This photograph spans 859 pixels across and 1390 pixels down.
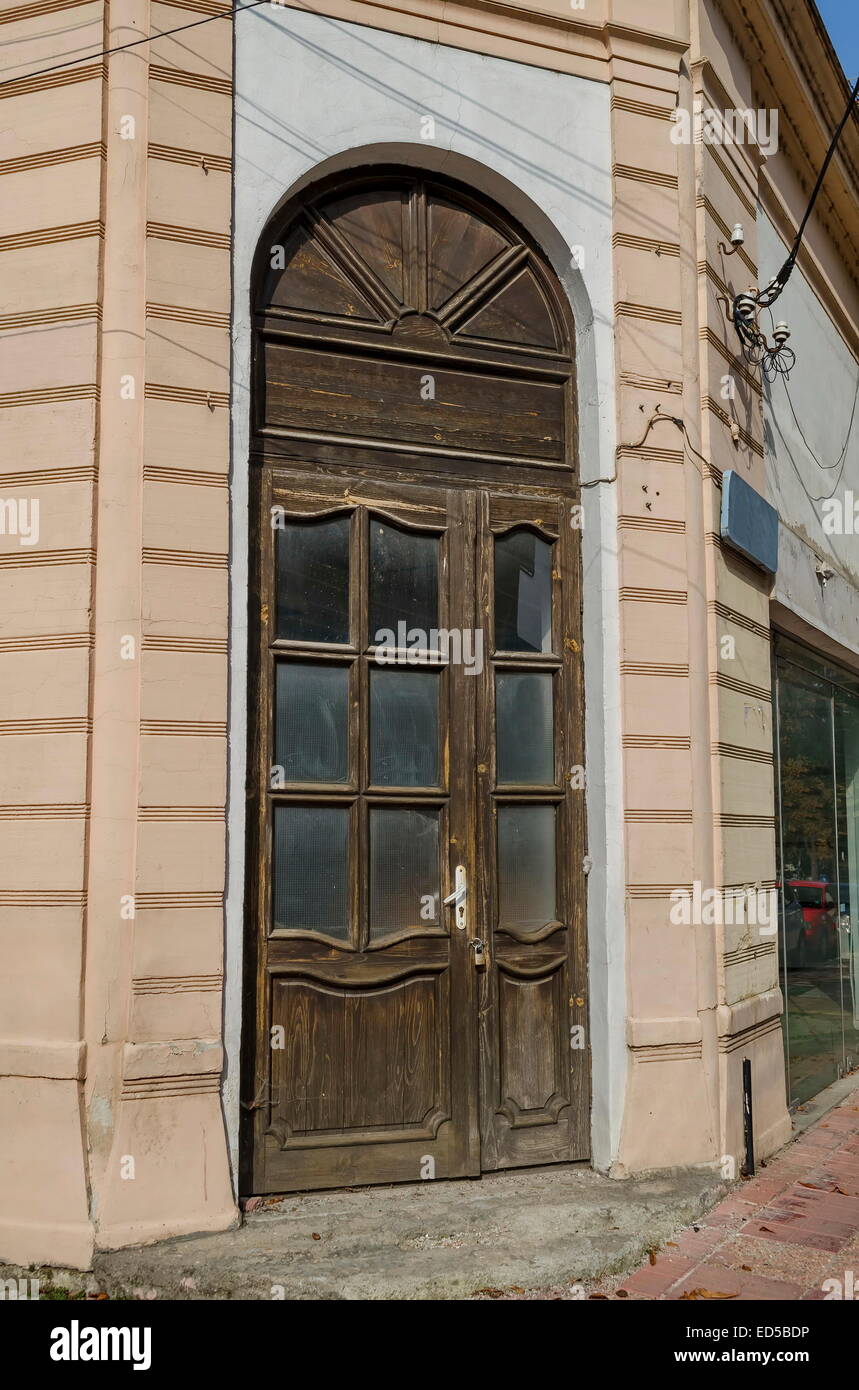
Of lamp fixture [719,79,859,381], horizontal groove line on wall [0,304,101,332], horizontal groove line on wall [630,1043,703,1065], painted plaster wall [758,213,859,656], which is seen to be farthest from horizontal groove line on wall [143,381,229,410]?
painted plaster wall [758,213,859,656]

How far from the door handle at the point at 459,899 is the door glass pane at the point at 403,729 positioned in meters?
0.50

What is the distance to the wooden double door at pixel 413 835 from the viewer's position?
5.82m

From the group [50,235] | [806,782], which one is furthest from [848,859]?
[50,235]

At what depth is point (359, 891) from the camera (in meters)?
5.95

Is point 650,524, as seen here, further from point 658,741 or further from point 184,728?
point 184,728

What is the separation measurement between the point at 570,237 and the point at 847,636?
4827 mm

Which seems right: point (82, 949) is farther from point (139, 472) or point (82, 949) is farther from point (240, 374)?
point (240, 374)

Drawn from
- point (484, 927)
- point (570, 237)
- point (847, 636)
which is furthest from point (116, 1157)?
point (847, 636)

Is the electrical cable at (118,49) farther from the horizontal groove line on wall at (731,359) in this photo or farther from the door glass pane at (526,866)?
the door glass pane at (526,866)

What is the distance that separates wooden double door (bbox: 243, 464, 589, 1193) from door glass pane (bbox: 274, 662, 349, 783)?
0.03 ft

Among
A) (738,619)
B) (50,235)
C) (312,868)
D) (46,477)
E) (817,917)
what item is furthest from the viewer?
(817,917)

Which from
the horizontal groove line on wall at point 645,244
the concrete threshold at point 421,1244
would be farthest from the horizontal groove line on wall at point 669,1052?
the horizontal groove line on wall at point 645,244

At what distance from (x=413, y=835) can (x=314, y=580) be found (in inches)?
54.5

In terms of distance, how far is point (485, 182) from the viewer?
21.7 ft
